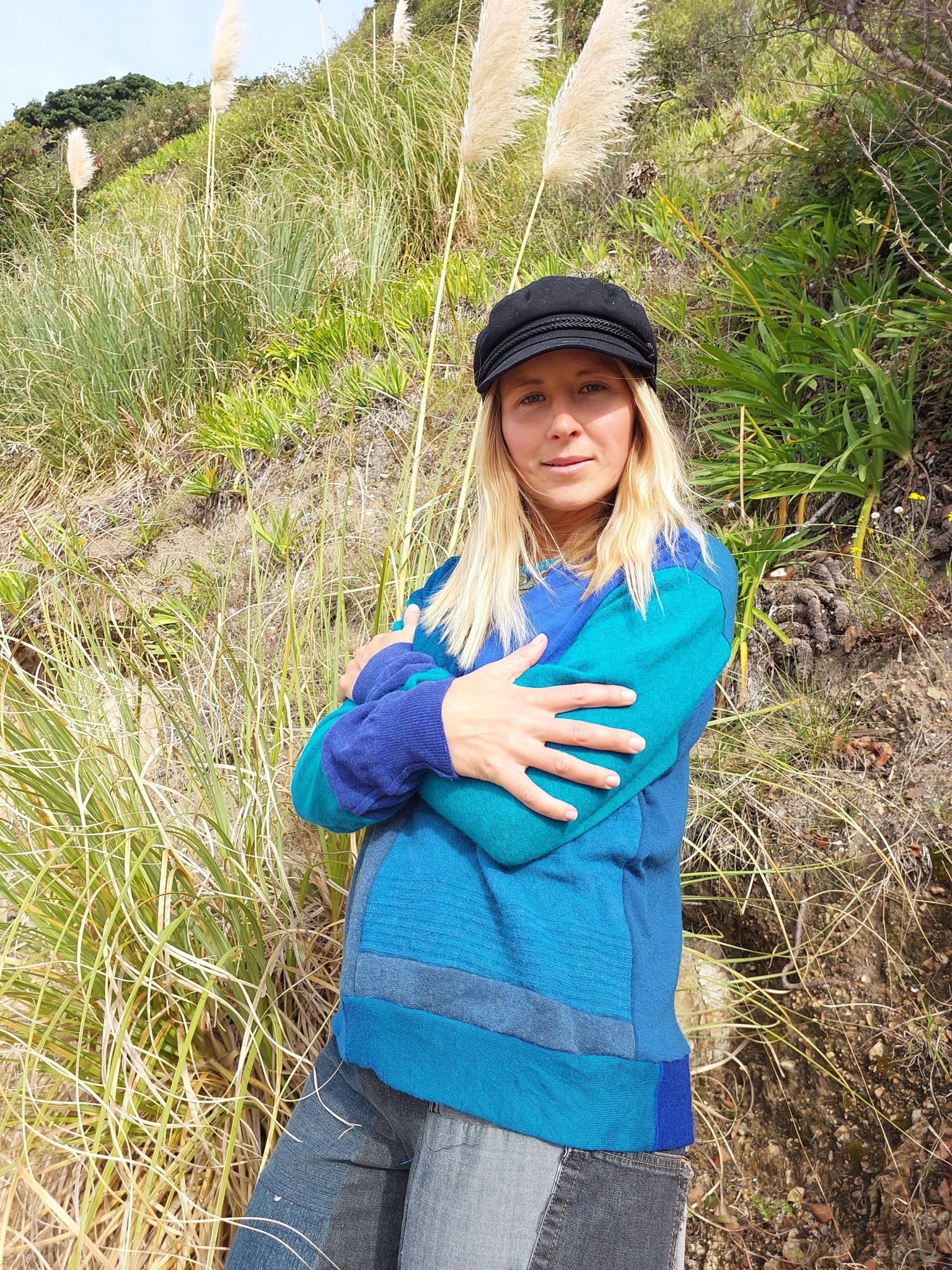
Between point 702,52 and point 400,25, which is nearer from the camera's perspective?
point 400,25

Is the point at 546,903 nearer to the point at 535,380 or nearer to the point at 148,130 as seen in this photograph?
the point at 535,380

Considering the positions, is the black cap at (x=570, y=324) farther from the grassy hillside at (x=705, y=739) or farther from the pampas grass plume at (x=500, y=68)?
the pampas grass plume at (x=500, y=68)

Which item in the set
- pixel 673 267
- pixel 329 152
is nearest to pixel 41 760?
pixel 673 267

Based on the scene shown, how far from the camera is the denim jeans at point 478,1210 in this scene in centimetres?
109

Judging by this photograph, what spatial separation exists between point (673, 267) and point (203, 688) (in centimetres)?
289

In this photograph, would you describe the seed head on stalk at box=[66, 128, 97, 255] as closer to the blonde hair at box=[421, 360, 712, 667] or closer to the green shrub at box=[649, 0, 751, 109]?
the green shrub at box=[649, 0, 751, 109]

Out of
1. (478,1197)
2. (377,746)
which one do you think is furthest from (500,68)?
(478,1197)

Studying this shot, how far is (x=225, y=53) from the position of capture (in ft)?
15.9

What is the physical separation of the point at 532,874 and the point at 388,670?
45cm

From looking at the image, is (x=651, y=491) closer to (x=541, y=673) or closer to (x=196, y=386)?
(x=541, y=673)

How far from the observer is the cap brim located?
1359mm

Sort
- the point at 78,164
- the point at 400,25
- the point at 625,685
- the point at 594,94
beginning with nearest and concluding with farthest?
the point at 625,685 < the point at 594,94 < the point at 400,25 < the point at 78,164

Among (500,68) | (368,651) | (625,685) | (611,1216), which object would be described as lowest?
(611,1216)

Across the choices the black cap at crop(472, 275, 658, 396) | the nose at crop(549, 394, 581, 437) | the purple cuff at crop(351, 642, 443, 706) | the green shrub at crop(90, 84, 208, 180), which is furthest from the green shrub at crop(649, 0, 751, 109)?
the green shrub at crop(90, 84, 208, 180)
